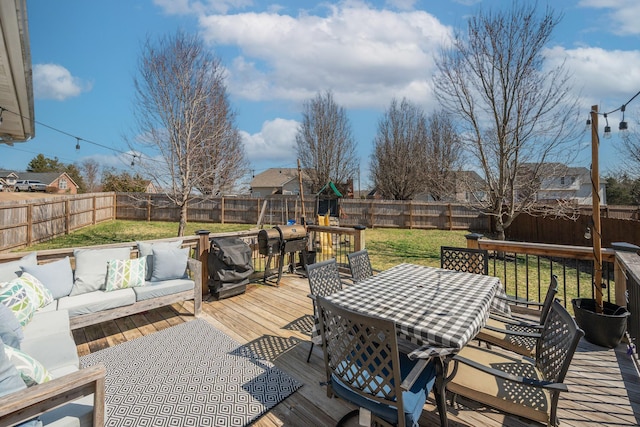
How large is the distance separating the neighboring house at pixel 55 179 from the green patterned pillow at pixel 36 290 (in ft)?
124

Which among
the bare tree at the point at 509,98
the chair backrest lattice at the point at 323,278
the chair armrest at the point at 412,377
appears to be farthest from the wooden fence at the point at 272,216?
the chair armrest at the point at 412,377

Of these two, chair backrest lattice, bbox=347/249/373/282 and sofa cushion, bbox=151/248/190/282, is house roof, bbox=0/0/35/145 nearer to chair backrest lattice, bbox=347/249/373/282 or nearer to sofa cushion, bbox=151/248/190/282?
sofa cushion, bbox=151/248/190/282

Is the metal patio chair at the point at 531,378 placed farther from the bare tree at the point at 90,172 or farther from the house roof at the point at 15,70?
the bare tree at the point at 90,172

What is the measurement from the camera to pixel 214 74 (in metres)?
8.79

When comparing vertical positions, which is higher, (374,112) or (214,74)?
(374,112)

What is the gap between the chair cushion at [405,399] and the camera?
146 centimetres

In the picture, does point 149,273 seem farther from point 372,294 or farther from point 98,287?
point 372,294

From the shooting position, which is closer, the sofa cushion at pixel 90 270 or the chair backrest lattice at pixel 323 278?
the chair backrest lattice at pixel 323 278

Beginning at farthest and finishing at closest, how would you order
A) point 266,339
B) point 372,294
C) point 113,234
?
1. point 113,234
2. point 266,339
3. point 372,294

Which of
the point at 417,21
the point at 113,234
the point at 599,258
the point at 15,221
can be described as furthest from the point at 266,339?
the point at 113,234

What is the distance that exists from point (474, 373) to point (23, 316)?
11.9 ft

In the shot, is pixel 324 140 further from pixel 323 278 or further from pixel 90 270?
pixel 323 278

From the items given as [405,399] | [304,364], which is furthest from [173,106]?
[405,399]

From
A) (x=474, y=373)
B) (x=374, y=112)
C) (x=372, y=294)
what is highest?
(x=374, y=112)
